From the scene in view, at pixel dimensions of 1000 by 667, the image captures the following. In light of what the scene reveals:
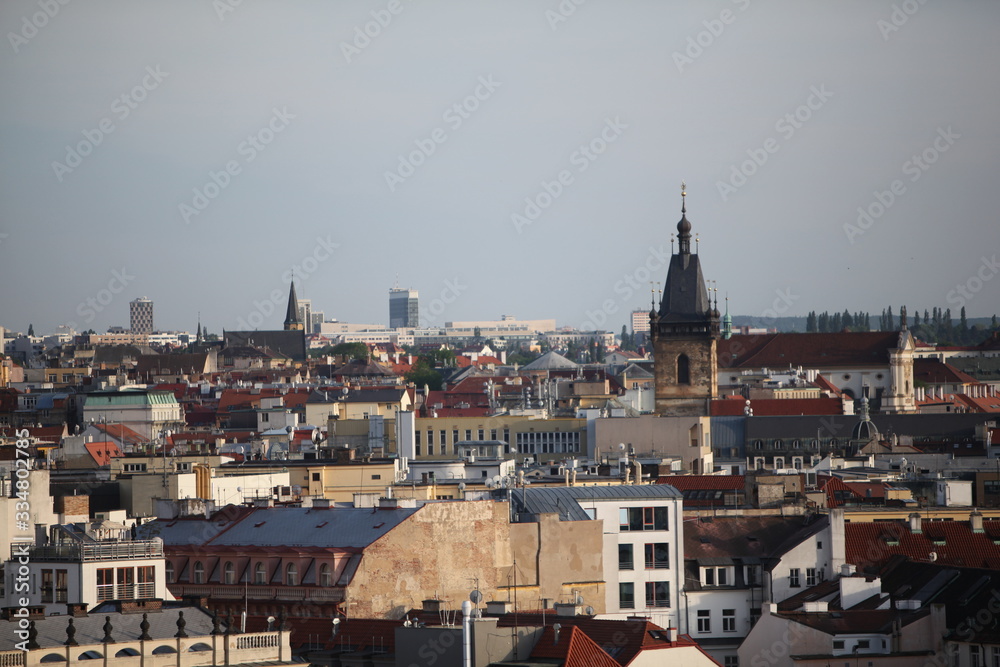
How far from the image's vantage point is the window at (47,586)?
123ft

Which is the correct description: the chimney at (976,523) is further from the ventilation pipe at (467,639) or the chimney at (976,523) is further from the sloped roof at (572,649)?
the ventilation pipe at (467,639)

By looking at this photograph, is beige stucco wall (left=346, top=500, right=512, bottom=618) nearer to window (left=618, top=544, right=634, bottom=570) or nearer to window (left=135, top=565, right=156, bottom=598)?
window (left=618, top=544, right=634, bottom=570)

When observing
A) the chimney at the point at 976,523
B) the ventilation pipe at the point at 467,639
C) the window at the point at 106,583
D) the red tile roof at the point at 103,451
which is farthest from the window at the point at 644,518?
the red tile roof at the point at 103,451

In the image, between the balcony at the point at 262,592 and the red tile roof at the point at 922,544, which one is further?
the red tile roof at the point at 922,544

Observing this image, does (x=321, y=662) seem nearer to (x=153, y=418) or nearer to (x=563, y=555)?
(x=563, y=555)

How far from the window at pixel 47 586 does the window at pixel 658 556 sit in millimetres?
17276

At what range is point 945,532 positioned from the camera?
54.7m

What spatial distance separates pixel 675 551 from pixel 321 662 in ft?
55.0

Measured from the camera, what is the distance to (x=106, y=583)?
37.2 meters

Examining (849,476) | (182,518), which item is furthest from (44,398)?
(182,518)

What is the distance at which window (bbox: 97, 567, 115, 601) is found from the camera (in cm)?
3694

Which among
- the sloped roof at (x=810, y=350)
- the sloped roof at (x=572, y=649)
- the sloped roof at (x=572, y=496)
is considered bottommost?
the sloped roof at (x=572, y=649)

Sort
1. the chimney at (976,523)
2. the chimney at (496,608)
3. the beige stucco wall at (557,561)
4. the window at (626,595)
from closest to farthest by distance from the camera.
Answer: the chimney at (496,608) → the beige stucco wall at (557,561) → the window at (626,595) → the chimney at (976,523)

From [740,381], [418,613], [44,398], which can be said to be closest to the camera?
[418,613]
